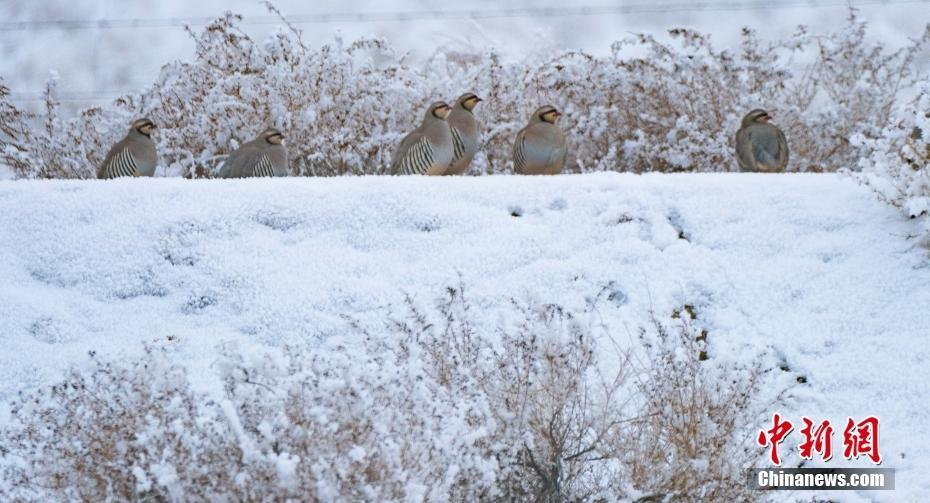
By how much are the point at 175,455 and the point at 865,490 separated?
9.28 ft

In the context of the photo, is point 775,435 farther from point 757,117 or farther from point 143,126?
point 143,126

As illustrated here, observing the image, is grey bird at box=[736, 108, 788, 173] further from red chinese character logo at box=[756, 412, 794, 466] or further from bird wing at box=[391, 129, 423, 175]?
red chinese character logo at box=[756, 412, 794, 466]

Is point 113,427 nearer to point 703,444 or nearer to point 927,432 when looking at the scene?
point 703,444

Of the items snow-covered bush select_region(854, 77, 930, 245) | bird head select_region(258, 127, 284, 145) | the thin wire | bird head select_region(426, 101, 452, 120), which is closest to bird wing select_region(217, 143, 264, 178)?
bird head select_region(258, 127, 284, 145)

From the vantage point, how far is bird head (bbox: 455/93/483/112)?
9211 mm

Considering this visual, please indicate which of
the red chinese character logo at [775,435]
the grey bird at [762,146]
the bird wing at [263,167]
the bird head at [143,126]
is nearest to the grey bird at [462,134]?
the bird wing at [263,167]

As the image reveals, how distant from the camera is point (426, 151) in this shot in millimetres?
8648

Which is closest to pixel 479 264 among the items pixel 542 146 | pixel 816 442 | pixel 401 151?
pixel 816 442

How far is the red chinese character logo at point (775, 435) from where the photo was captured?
16.4ft

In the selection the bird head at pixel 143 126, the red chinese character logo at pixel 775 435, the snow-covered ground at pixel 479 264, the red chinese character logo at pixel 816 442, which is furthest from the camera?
the bird head at pixel 143 126

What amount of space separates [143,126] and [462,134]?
2098 mm

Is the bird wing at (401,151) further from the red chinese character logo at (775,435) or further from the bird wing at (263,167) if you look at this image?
the red chinese character logo at (775,435)

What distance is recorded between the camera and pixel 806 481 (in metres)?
5.16

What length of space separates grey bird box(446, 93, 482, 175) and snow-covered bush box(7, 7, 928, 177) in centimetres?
67
